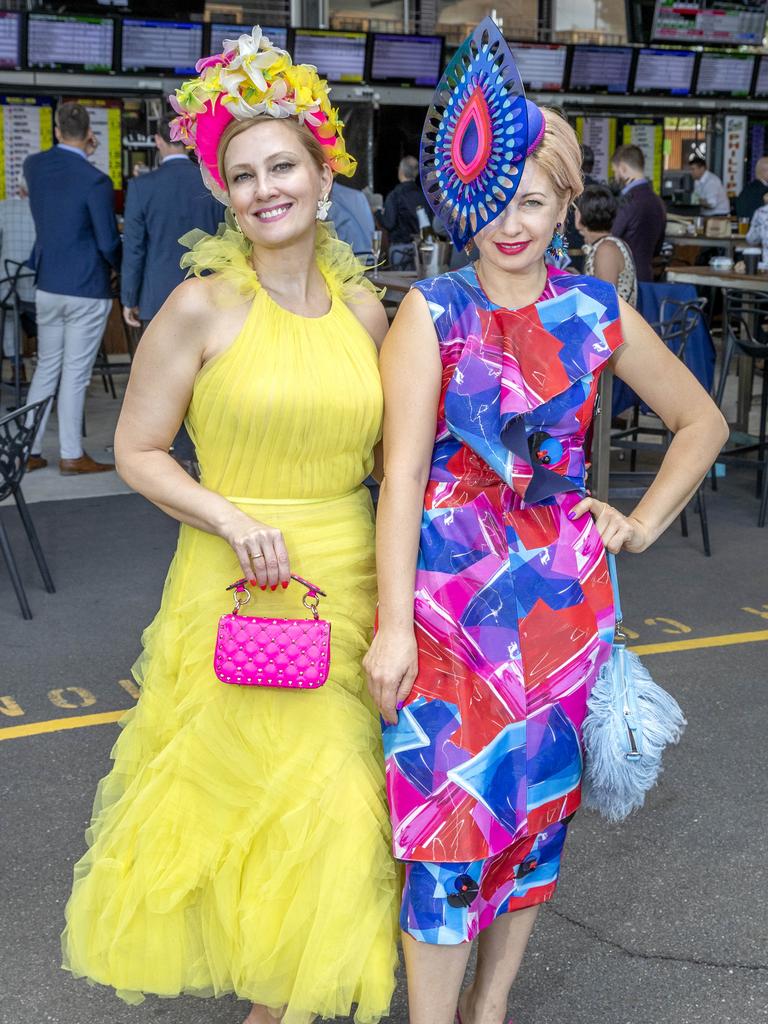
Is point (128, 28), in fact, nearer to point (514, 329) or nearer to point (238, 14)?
point (238, 14)

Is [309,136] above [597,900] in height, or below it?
above

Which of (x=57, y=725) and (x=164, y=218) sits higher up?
(x=164, y=218)

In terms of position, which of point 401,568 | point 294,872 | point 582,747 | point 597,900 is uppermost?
point 401,568

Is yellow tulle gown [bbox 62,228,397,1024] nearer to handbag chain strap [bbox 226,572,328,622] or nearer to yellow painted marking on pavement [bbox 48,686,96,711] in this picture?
handbag chain strap [bbox 226,572,328,622]

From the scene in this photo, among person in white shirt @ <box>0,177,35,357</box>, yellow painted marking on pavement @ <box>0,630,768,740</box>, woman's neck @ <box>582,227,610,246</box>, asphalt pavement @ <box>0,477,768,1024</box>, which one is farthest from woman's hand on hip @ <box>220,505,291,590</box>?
person in white shirt @ <box>0,177,35,357</box>

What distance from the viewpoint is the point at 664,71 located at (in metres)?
15.2

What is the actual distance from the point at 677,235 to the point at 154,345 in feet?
38.5

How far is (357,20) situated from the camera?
15297mm

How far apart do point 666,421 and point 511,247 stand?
0.50m

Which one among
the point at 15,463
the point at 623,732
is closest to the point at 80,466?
the point at 15,463

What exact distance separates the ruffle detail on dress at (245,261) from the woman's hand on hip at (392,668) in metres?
0.71

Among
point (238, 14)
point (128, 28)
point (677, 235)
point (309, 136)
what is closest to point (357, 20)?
point (238, 14)

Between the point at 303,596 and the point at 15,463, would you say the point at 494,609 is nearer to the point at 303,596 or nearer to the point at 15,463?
the point at 303,596

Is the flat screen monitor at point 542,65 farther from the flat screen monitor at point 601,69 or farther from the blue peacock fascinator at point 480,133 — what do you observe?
the blue peacock fascinator at point 480,133
